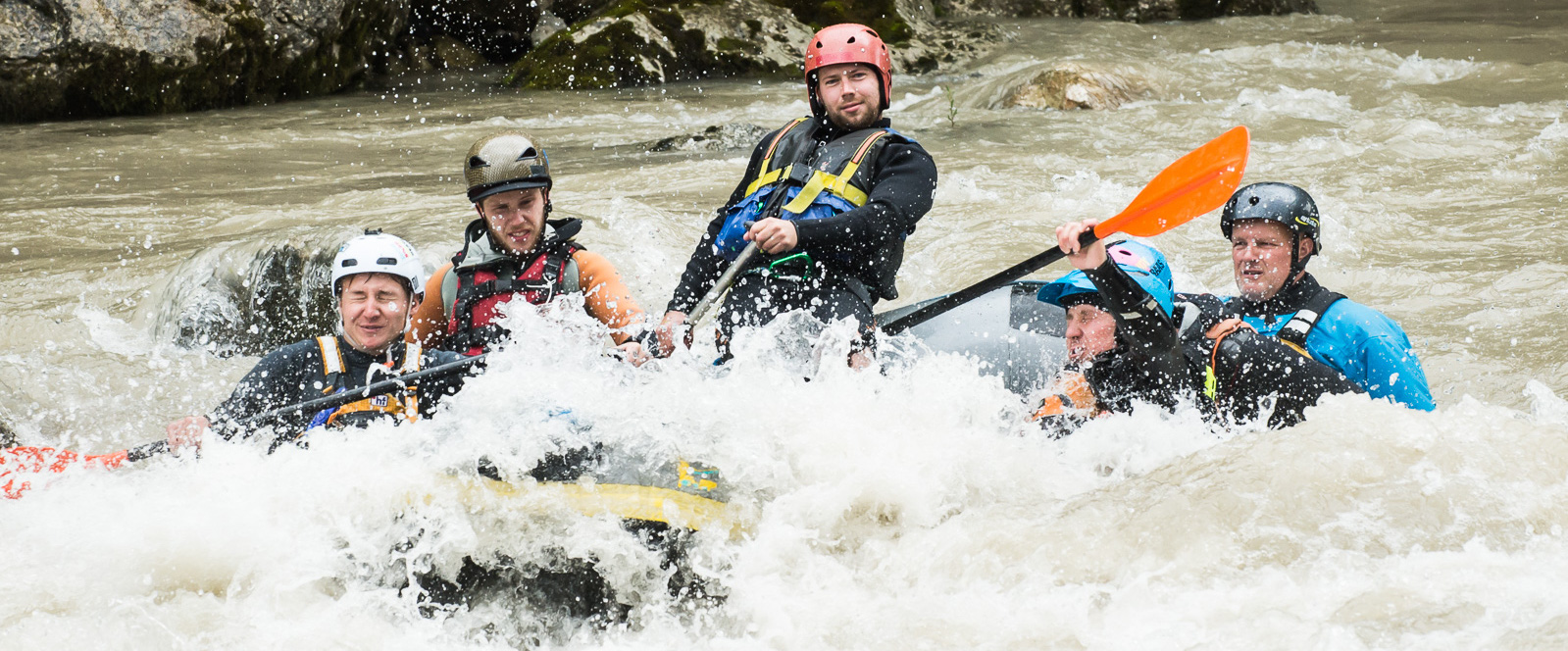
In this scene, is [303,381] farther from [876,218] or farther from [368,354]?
[876,218]

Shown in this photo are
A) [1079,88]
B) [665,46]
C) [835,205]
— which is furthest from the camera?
[665,46]

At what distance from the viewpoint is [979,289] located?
359 cm

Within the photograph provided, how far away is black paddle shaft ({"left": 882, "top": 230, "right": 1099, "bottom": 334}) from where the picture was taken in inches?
124

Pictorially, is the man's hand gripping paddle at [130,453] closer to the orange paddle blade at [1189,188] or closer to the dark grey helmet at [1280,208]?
the orange paddle blade at [1189,188]

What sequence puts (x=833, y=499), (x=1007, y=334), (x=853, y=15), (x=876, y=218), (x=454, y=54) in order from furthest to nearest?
(x=454, y=54)
(x=853, y=15)
(x=1007, y=334)
(x=876, y=218)
(x=833, y=499)

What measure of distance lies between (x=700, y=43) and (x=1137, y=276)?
10637mm

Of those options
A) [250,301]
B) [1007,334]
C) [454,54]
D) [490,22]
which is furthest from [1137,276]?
[490,22]

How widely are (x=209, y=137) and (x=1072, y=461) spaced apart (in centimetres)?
866

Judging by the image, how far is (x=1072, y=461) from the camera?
3320 millimetres

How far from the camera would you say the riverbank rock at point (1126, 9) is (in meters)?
17.2

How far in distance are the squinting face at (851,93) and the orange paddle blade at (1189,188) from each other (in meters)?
0.95

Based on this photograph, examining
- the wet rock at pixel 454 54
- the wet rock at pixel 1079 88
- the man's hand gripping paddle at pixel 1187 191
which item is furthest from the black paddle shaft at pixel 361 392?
the wet rock at pixel 454 54

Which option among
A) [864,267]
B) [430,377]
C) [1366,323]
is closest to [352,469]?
[430,377]

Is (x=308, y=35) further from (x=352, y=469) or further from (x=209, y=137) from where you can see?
(x=352, y=469)
